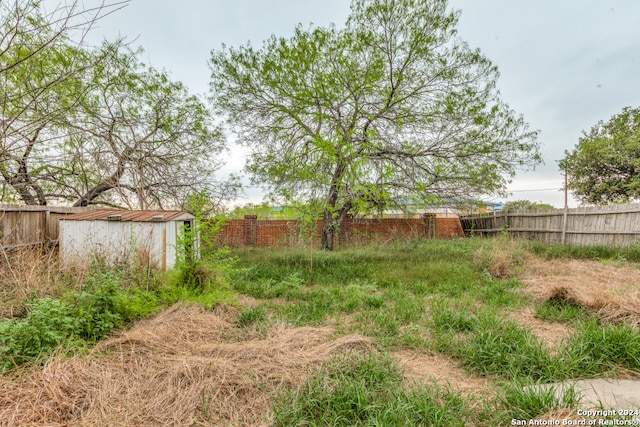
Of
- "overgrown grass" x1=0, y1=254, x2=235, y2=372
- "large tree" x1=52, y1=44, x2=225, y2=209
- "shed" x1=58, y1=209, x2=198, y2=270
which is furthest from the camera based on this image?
"large tree" x1=52, y1=44, x2=225, y2=209

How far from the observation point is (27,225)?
15.3 ft

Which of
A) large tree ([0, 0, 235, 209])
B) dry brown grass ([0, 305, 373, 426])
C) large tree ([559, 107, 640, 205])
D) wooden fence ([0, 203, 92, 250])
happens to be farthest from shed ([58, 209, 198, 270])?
large tree ([559, 107, 640, 205])

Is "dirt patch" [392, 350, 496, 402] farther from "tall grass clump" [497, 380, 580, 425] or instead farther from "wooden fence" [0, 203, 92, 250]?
"wooden fence" [0, 203, 92, 250]

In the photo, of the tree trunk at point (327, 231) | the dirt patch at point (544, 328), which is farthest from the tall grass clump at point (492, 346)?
the tree trunk at point (327, 231)

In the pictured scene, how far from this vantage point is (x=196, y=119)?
752cm

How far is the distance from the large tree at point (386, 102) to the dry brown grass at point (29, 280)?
15.7 ft

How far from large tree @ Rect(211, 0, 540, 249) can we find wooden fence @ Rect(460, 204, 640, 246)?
2.27 m

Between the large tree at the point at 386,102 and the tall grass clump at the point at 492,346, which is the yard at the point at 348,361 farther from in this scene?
the large tree at the point at 386,102

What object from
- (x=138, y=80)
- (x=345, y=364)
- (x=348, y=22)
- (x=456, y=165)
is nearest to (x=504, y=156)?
(x=456, y=165)

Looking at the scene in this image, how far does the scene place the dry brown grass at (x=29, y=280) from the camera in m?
2.95

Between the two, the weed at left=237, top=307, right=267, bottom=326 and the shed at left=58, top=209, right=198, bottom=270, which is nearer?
the weed at left=237, top=307, right=267, bottom=326

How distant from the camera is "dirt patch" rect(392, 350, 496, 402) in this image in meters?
Answer: 1.95

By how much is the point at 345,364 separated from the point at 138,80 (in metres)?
7.95

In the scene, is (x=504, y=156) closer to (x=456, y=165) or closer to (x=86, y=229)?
(x=456, y=165)
